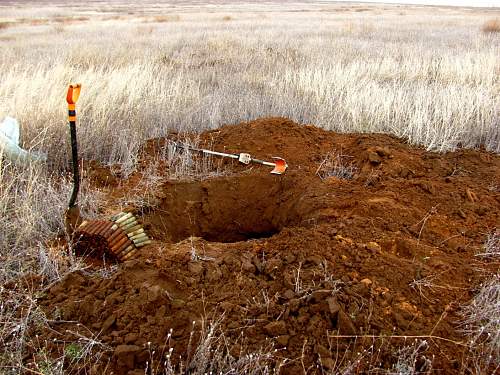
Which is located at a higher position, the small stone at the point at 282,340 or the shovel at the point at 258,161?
the shovel at the point at 258,161

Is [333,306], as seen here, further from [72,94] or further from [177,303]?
[72,94]

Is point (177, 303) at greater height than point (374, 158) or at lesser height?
lesser

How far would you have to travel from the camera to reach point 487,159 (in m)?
3.98

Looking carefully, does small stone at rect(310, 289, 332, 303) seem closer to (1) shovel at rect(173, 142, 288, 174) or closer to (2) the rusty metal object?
(2) the rusty metal object

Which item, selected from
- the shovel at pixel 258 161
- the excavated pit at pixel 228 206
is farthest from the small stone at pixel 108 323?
the shovel at pixel 258 161

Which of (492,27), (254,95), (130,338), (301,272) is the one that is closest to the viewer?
(130,338)

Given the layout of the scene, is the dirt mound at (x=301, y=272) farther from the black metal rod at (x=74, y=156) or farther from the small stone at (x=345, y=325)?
the black metal rod at (x=74, y=156)

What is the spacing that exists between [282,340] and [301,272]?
455 mm

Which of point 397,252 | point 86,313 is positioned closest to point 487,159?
point 397,252

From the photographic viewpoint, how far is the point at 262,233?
375 cm

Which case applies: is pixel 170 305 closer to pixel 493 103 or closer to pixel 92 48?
pixel 493 103

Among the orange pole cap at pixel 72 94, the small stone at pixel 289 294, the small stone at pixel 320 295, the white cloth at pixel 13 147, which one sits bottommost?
the small stone at pixel 289 294

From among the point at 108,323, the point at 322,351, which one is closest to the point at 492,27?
the point at 322,351

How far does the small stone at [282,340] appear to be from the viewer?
187 centimetres
